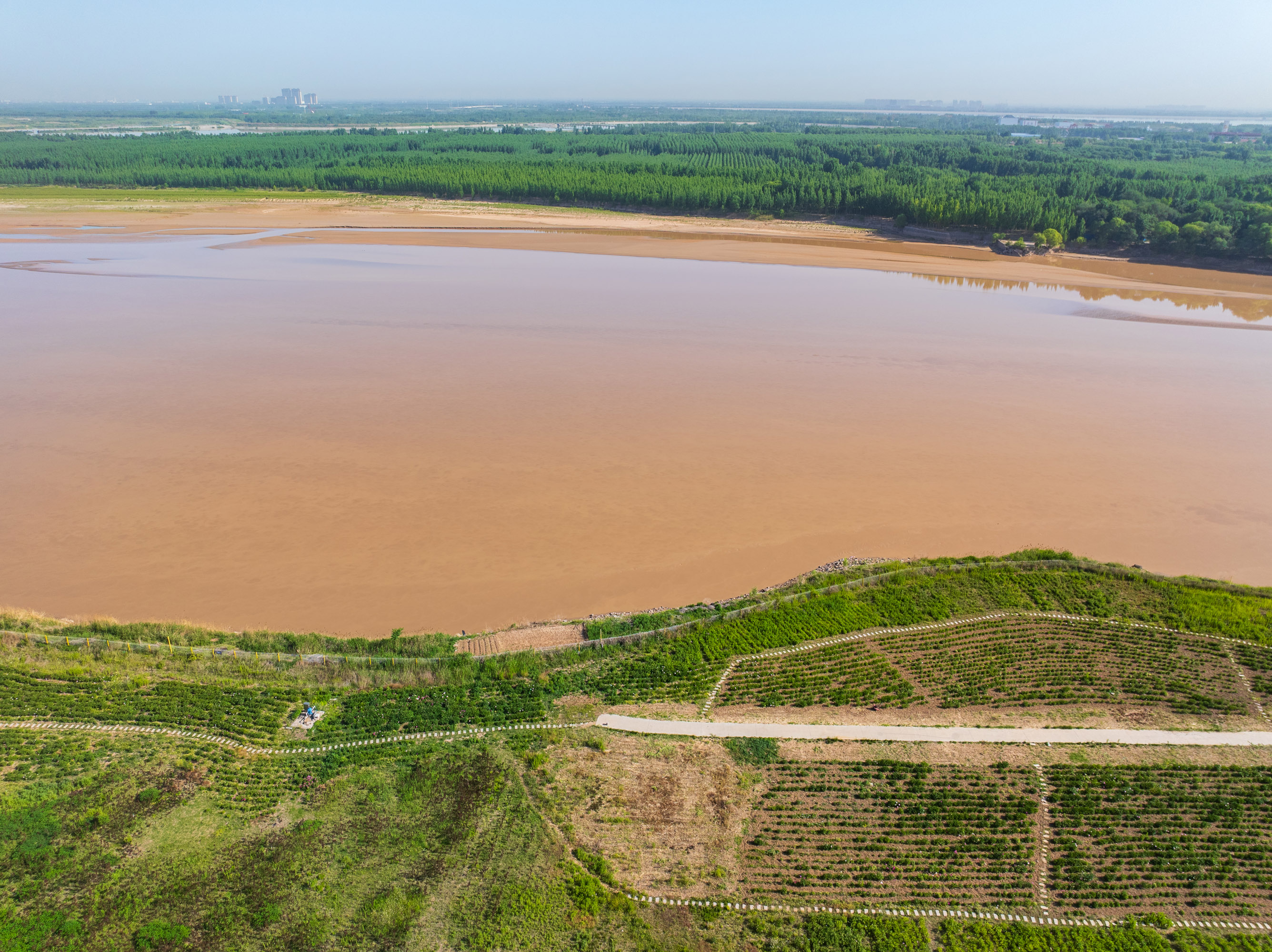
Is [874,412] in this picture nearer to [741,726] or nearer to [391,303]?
[741,726]

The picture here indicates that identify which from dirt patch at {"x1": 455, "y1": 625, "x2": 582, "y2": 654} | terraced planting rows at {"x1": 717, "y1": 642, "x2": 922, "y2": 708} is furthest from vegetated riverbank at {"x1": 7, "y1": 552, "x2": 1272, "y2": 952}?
dirt patch at {"x1": 455, "y1": 625, "x2": 582, "y2": 654}

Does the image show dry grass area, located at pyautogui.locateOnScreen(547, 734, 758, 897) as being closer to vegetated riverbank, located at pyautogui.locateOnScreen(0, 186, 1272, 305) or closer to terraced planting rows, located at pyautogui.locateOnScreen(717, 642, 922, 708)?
terraced planting rows, located at pyautogui.locateOnScreen(717, 642, 922, 708)

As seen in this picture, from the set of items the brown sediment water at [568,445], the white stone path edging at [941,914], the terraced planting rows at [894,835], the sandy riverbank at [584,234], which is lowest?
the white stone path edging at [941,914]

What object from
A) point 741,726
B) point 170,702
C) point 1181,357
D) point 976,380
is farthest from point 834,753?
point 1181,357

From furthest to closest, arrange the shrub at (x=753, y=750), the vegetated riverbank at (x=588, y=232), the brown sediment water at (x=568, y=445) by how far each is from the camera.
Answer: the vegetated riverbank at (x=588, y=232), the brown sediment water at (x=568, y=445), the shrub at (x=753, y=750)

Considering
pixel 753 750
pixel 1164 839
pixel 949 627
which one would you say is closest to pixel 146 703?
pixel 753 750

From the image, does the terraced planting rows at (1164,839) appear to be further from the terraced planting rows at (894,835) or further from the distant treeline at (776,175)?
the distant treeline at (776,175)

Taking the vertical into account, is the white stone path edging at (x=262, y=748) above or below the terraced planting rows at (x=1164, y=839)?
above

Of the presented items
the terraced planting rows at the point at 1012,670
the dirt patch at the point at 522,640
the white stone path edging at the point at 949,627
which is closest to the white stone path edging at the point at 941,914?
the terraced planting rows at the point at 1012,670
